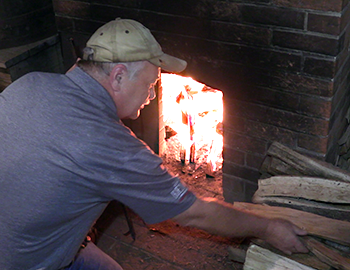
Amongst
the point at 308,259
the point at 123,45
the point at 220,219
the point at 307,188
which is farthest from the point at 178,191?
the point at 307,188

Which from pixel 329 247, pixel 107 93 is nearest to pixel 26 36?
pixel 107 93

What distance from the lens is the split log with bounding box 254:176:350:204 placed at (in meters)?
2.88

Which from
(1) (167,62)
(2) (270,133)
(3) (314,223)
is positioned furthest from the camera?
(2) (270,133)

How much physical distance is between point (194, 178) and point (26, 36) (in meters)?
2.14

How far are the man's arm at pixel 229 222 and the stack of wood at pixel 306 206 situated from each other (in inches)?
15.3

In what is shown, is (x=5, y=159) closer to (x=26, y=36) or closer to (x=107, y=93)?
(x=107, y=93)

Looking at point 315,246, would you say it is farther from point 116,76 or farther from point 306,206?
point 116,76

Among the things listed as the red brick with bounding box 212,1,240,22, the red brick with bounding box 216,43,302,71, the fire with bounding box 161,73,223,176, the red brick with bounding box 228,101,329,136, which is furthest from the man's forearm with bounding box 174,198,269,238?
the fire with bounding box 161,73,223,176

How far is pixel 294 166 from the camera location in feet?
10.2

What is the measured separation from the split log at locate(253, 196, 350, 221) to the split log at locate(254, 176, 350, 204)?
36 mm

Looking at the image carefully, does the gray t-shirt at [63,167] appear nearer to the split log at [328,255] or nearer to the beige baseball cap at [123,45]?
the beige baseball cap at [123,45]

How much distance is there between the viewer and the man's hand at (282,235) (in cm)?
221

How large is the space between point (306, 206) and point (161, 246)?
4.08ft

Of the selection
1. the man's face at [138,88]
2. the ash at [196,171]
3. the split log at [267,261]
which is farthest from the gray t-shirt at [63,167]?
the ash at [196,171]
